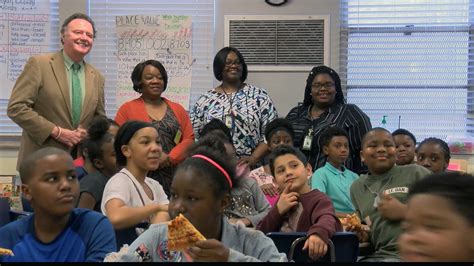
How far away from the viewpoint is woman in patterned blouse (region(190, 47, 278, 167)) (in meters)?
4.78

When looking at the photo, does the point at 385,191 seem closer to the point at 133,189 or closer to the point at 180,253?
the point at 133,189

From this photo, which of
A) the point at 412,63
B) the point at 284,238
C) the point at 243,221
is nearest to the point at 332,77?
the point at 412,63

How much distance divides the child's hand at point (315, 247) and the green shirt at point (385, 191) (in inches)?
18.5

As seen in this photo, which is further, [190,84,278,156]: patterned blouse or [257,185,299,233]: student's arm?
[190,84,278,156]: patterned blouse

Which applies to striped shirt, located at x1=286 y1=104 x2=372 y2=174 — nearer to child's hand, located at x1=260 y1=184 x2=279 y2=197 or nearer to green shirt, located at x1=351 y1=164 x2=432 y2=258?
child's hand, located at x1=260 y1=184 x2=279 y2=197

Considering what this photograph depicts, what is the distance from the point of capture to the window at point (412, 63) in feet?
18.2

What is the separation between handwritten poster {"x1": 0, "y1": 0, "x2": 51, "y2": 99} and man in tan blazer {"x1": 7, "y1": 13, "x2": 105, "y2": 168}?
4.46ft

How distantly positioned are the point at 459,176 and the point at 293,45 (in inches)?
166

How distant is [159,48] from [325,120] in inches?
69.9

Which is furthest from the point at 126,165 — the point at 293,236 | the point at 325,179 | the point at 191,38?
the point at 191,38

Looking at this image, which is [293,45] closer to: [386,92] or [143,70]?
[386,92]

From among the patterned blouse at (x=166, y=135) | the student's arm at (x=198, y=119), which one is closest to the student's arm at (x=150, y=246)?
the patterned blouse at (x=166, y=135)

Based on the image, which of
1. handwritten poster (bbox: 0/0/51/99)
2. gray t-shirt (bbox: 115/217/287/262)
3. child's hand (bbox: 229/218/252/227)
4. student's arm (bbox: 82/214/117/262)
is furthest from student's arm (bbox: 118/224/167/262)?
handwritten poster (bbox: 0/0/51/99)

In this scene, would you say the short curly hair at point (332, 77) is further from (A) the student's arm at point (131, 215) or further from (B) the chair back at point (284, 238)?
(A) the student's arm at point (131, 215)
